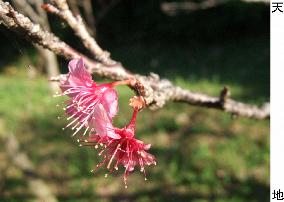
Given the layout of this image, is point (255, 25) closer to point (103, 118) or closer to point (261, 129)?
point (261, 129)

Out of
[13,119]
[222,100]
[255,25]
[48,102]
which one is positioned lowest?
[222,100]

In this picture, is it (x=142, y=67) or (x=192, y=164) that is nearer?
(x=192, y=164)

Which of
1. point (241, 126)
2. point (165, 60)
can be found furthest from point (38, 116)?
point (165, 60)

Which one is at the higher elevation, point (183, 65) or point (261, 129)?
point (183, 65)

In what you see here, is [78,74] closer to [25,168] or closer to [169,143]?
[25,168]

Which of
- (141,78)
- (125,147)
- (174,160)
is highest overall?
(174,160)

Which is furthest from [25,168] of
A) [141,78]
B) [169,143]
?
[141,78]

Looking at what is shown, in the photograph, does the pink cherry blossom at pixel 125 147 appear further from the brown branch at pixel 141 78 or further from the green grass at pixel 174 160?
the green grass at pixel 174 160
